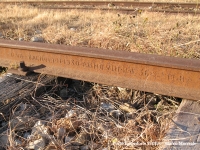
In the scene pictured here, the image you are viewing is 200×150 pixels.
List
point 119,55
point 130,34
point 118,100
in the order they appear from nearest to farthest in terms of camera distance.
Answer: point 119,55 < point 118,100 < point 130,34

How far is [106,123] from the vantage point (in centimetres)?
308

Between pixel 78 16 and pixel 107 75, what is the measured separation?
516 cm

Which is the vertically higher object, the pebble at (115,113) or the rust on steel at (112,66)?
the rust on steel at (112,66)

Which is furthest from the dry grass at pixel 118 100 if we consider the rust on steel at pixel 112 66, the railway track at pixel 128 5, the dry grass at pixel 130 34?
the railway track at pixel 128 5

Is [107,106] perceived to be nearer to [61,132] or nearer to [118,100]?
[118,100]

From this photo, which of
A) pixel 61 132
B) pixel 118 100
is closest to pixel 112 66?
pixel 118 100

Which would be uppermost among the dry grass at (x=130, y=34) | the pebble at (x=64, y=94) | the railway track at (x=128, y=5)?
A: the railway track at (x=128, y=5)

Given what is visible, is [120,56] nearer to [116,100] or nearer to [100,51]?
[100,51]

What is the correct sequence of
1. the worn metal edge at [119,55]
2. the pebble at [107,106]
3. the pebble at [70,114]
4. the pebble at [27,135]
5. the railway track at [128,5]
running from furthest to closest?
1. the railway track at [128,5]
2. the pebble at [107,106]
3. the worn metal edge at [119,55]
4. the pebble at [70,114]
5. the pebble at [27,135]

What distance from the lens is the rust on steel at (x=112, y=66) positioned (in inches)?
129

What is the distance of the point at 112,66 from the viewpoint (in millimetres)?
3711

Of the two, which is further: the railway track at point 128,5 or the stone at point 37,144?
the railway track at point 128,5

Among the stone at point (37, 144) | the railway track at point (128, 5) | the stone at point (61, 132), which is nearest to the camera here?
the stone at point (37, 144)

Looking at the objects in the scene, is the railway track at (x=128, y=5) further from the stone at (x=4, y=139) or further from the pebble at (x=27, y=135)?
the stone at (x=4, y=139)
